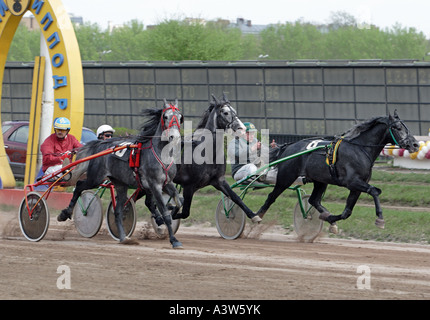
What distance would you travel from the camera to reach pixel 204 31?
134 ft

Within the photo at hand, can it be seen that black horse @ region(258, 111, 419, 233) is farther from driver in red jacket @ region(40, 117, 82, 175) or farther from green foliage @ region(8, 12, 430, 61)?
green foliage @ region(8, 12, 430, 61)

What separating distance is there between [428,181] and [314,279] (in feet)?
32.1

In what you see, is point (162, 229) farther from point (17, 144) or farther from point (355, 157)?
point (17, 144)

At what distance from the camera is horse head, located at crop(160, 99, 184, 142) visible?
32.4 ft

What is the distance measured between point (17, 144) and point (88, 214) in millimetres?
7230

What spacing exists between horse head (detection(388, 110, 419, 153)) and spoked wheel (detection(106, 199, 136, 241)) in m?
3.73

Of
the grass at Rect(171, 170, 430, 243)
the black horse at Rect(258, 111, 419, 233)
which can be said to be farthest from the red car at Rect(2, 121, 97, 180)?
the black horse at Rect(258, 111, 419, 233)

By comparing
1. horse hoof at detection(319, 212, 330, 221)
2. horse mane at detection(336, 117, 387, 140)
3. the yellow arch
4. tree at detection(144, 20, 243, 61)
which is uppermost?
tree at detection(144, 20, 243, 61)

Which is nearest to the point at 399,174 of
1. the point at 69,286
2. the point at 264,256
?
the point at 264,256

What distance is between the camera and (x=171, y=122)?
32.8 feet

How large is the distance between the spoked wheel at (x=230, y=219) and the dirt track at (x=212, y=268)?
0.24m

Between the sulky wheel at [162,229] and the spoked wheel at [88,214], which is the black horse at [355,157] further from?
the spoked wheel at [88,214]

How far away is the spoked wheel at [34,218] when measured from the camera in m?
11.1

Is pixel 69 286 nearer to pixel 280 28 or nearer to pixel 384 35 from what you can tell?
pixel 384 35
